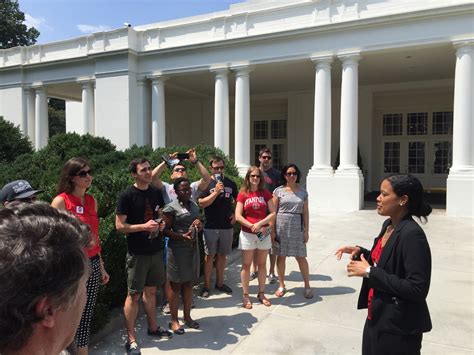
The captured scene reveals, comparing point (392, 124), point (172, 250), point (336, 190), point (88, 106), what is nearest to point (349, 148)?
point (336, 190)

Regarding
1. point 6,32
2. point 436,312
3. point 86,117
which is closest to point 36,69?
point 86,117

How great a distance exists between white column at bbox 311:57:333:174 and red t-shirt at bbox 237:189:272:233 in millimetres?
9774

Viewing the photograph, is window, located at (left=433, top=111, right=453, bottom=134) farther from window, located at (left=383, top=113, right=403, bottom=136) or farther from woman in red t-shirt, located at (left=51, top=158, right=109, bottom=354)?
woman in red t-shirt, located at (left=51, top=158, right=109, bottom=354)

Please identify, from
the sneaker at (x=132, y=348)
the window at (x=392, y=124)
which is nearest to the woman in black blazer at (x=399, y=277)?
the sneaker at (x=132, y=348)

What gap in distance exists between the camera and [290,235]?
5.16m

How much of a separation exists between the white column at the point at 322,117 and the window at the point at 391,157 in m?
7.74

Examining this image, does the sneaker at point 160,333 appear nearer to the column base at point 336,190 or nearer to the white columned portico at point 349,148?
the column base at point 336,190

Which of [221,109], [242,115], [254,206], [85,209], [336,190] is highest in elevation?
[221,109]

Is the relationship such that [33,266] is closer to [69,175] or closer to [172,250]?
[69,175]

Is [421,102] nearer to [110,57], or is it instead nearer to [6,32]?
[110,57]

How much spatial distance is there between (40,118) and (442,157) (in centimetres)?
2193

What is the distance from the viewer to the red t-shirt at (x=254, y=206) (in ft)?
16.3

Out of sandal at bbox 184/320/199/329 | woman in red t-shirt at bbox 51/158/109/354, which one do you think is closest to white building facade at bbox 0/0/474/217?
sandal at bbox 184/320/199/329

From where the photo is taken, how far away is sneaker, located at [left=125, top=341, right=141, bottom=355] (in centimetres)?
359
